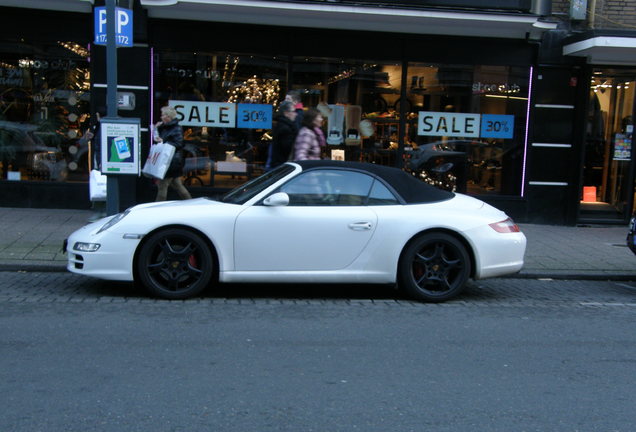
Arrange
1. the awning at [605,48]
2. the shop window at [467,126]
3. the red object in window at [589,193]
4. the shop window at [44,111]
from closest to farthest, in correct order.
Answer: the awning at [605,48]
the shop window at [44,111]
the shop window at [467,126]
the red object in window at [589,193]

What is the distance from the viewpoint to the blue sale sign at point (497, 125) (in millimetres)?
12109

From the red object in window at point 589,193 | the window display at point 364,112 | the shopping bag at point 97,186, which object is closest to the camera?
the shopping bag at point 97,186

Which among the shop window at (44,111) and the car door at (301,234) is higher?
the shop window at (44,111)

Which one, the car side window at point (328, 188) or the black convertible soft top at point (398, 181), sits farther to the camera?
the black convertible soft top at point (398, 181)

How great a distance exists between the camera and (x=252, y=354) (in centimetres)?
478

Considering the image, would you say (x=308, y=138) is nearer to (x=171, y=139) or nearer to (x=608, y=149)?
(x=171, y=139)

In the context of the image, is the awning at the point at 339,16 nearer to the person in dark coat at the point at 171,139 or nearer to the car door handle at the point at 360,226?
the person in dark coat at the point at 171,139

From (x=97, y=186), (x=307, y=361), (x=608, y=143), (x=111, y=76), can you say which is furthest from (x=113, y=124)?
(x=608, y=143)

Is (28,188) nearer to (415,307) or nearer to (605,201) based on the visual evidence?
(415,307)

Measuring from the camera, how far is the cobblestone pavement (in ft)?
20.8

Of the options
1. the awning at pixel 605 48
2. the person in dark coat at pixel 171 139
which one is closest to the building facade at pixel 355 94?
the awning at pixel 605 48

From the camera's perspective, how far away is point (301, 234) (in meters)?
6.22

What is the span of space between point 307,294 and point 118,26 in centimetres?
439

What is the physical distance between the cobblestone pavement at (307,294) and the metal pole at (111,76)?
4.38 feet
